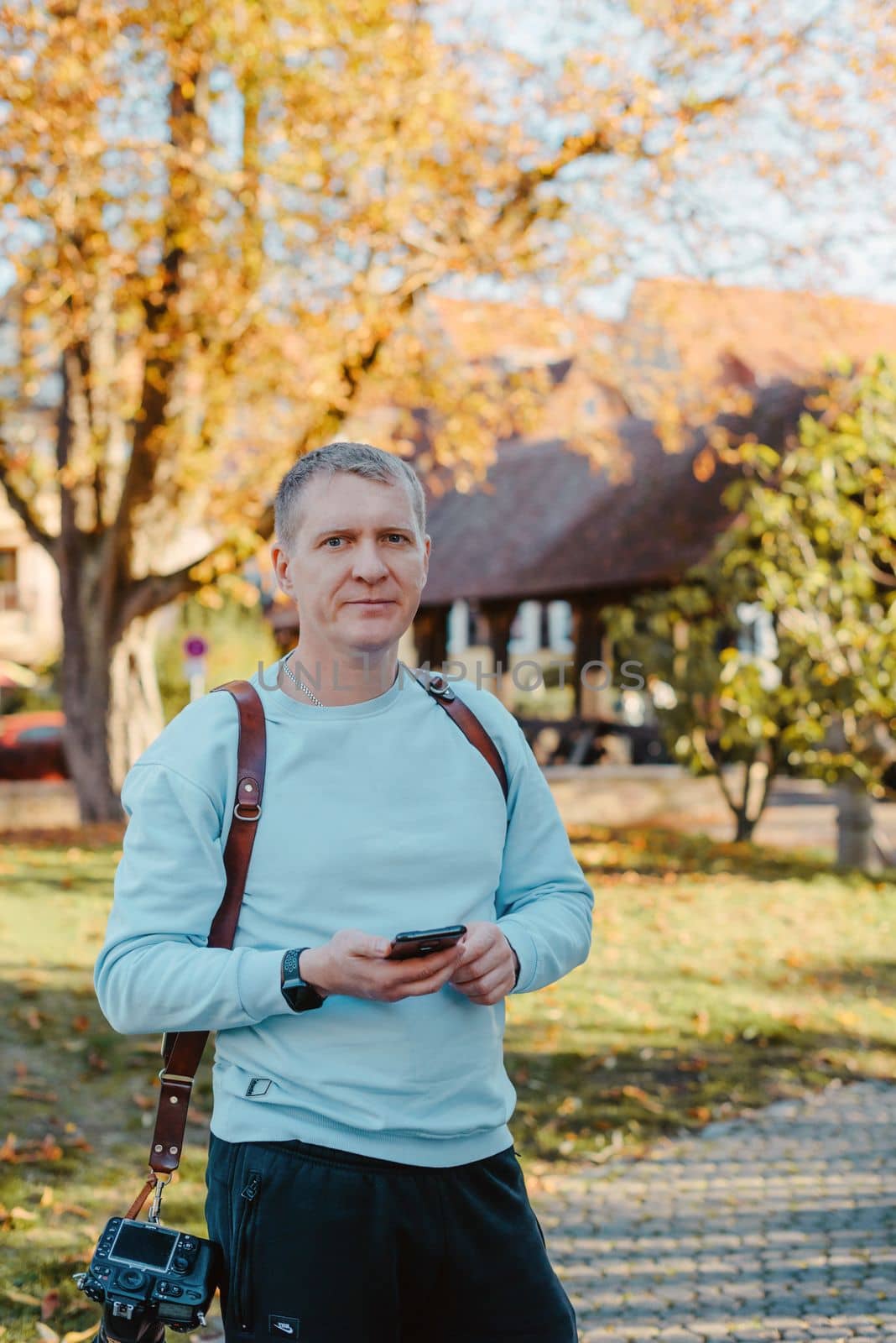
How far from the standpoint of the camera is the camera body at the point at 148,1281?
199cm

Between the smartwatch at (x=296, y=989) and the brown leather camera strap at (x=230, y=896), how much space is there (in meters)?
0.15

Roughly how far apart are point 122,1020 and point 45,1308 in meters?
2.48

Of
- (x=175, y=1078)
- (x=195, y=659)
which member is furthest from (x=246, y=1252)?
(x=195, y=659)

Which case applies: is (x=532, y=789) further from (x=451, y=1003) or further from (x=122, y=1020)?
(x=122, y=1020)

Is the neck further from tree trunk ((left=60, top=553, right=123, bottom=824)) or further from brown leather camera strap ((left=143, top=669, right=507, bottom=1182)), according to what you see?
tree trunk ((left=60, top=553, right=123, bottom=824))

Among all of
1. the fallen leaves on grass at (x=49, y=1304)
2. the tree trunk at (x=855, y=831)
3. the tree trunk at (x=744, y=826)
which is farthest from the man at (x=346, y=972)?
the tree trunk at (x=744, y=826)

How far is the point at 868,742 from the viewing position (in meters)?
13.6

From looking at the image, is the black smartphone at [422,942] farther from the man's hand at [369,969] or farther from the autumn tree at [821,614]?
the autumn tree at [821,614]

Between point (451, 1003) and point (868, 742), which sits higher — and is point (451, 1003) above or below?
above

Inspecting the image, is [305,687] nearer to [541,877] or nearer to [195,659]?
[541,877]

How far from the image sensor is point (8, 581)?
4556 centimetres

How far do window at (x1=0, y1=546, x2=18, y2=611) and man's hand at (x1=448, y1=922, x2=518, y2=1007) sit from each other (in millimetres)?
45489

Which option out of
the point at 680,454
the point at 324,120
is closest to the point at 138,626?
the point at 324,120

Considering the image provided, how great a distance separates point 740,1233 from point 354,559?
12.2 ft
